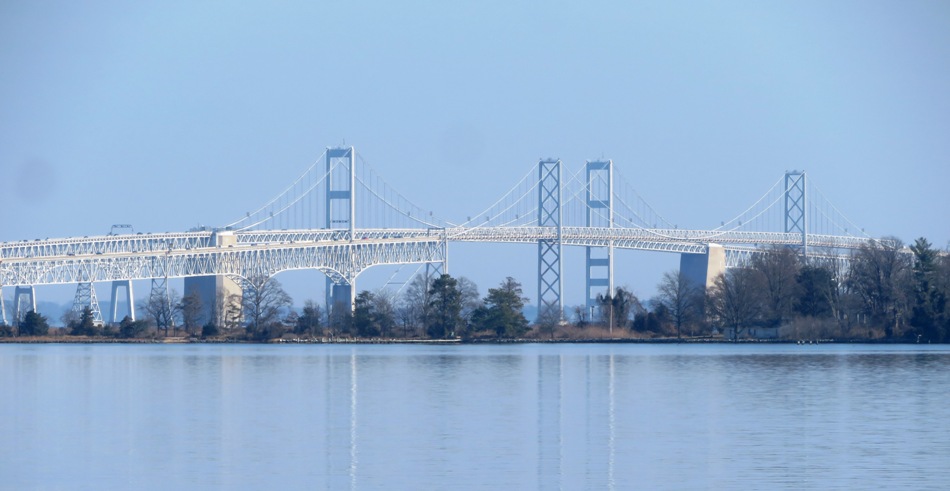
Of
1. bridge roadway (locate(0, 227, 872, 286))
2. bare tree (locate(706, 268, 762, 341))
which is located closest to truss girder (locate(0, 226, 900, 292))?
bridge roadway (locate(0, 227, 872, 286))

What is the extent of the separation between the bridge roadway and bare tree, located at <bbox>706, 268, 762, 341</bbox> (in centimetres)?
1639

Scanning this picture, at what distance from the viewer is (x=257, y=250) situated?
76.4m

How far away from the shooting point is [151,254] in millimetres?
74500

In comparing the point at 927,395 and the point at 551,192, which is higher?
the point at 551,192

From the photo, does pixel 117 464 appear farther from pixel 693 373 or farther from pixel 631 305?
pixel 631 305

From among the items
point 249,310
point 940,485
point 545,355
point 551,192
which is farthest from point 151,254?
point 940,485

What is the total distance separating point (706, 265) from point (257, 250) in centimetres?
2453

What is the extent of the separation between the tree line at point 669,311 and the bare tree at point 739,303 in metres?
0.05

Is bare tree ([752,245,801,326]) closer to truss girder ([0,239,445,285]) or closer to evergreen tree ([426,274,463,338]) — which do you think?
evergreen tree ([426,274,463,338])

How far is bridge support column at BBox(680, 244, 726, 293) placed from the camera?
80688 mm

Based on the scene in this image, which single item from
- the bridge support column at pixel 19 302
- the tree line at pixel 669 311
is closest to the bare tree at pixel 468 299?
the tree line at pixel 669 311

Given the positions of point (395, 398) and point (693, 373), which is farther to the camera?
point (693, 373)

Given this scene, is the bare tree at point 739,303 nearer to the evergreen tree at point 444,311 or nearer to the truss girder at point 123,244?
the evergreen tree at point 444,311

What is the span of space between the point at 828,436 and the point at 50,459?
9261mm
